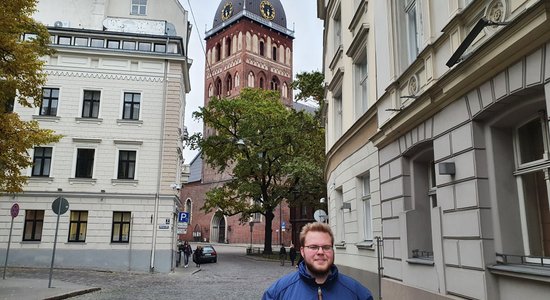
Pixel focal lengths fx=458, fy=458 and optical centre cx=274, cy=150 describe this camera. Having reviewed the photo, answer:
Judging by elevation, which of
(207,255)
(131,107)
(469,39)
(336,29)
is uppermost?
(336,29)

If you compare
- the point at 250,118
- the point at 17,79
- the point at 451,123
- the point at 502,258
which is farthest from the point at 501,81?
the point at 250,118

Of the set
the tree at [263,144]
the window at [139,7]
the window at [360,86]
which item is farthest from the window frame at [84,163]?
the window at [360,86]

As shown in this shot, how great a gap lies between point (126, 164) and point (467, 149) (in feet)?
69.4

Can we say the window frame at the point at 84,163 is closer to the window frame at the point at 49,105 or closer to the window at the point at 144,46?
the window frame at the point at 49,105

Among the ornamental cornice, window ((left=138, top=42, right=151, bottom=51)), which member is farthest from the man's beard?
window ((left=138, top=42, right=151, bottom=51))

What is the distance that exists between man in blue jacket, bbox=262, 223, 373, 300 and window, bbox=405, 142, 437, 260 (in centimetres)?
533

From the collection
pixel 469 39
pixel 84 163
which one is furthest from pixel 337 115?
pixel 84 163

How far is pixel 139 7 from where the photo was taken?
2953 cm

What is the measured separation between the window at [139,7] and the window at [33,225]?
45.3 feet

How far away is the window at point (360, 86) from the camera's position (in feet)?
40.4

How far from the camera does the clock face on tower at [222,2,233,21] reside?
77.4m

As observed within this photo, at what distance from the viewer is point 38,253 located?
2253 cm

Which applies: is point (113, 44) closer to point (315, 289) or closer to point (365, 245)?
point (365, 245)

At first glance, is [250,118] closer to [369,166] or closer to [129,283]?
[129,283]
